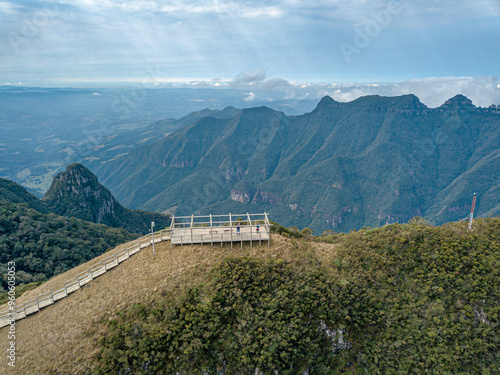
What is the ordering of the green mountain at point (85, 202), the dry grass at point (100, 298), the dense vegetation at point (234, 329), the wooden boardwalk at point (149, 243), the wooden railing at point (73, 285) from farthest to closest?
the green mountain at point (85, 202) → the wooden boardwalk at point (149, 243) → the wooden railing at point (73, 285) → the dense vegetation at point (234, 329) → the dry grass at point (100, 298)

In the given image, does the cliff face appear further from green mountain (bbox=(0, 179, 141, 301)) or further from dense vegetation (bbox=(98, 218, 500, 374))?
dense vegetation (bbox=(98, 218, 500, 374))

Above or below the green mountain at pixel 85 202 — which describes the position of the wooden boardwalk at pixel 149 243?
above

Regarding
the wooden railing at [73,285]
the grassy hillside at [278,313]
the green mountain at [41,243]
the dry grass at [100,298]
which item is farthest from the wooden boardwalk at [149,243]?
the green mountain at [41,243]

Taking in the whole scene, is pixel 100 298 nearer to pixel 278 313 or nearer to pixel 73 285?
pixel 73 285

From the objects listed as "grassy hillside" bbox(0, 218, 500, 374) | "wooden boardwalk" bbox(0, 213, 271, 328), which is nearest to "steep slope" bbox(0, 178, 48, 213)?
"wooden boardwalk" bbox(0, 213, 271, 328)

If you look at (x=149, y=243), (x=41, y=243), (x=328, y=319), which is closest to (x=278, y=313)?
(x=328, y=319)

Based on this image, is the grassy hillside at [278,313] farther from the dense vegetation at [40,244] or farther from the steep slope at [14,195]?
the steep slope at [14,195]

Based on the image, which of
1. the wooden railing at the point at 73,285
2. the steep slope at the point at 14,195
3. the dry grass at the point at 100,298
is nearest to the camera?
the dry grass at the point at 100,298

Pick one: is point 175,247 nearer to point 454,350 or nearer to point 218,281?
point 218,281
